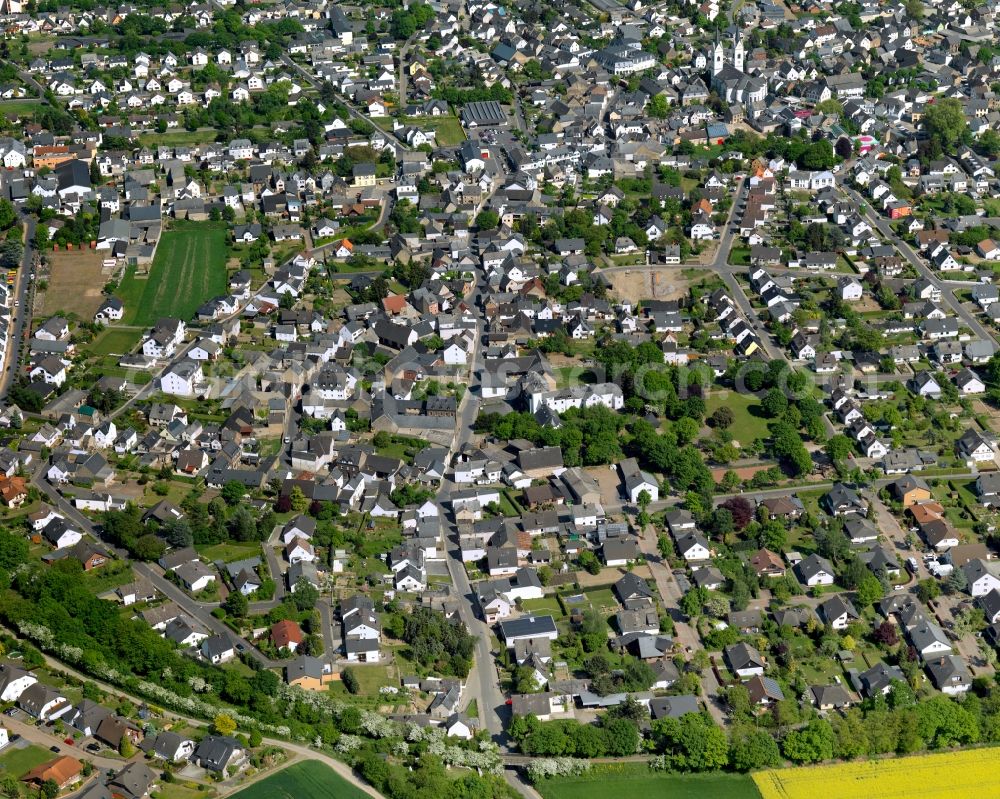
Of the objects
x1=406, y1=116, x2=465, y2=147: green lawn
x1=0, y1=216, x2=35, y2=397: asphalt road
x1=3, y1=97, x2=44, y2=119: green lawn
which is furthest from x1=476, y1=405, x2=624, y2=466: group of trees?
x1=3, y1=97, x2=44, y2=119: green lawn

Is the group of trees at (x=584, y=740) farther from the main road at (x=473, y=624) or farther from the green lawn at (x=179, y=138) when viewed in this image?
the green lawn at (x=179, y=138)

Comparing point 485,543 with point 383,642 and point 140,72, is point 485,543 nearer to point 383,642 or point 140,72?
point 383,642

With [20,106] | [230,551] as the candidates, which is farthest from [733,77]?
[230,551]

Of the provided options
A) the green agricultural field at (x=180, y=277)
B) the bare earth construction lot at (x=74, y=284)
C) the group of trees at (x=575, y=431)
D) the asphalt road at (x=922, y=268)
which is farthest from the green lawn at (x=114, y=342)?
the asphalt road at (x=922, y=268)

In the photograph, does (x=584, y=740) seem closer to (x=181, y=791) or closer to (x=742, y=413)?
(x=181, y=791)

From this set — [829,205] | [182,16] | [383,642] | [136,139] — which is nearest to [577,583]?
[383,642]

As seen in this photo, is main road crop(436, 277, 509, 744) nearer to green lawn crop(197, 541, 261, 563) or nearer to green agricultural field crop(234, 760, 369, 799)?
green agricultural field crop(234, 760, 369, 799)
